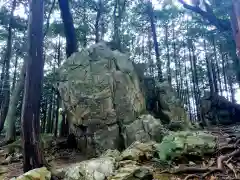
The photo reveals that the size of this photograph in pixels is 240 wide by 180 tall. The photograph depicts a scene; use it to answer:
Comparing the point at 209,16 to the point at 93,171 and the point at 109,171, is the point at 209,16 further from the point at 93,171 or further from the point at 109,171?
the point at 93,171

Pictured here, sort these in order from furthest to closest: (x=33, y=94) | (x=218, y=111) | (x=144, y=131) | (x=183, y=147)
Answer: (x=218, y=111)
(x=144, y=131)
(x=33, y=94)
(x=183, y=147)

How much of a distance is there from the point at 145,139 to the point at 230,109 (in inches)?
392

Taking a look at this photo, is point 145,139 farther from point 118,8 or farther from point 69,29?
point 118,8

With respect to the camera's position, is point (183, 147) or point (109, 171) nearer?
point (109, 171)

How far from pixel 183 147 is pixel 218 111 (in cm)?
1186

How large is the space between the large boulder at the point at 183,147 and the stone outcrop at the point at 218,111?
1030cm

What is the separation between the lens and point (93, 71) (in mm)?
9695

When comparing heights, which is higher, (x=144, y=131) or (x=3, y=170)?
(x=144, y=131)

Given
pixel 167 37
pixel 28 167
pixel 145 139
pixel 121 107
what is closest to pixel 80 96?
pixel 121 107

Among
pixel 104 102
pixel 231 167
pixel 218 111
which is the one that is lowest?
pixel 231 167

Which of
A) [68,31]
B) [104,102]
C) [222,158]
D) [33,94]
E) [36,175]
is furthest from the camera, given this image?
[68,31]

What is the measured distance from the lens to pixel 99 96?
29.6 ft

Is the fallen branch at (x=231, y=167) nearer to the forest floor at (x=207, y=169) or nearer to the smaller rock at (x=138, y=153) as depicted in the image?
the forest floor at (x=207, y=169)

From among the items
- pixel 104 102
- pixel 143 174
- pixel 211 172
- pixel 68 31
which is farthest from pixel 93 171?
pixel 68 31
